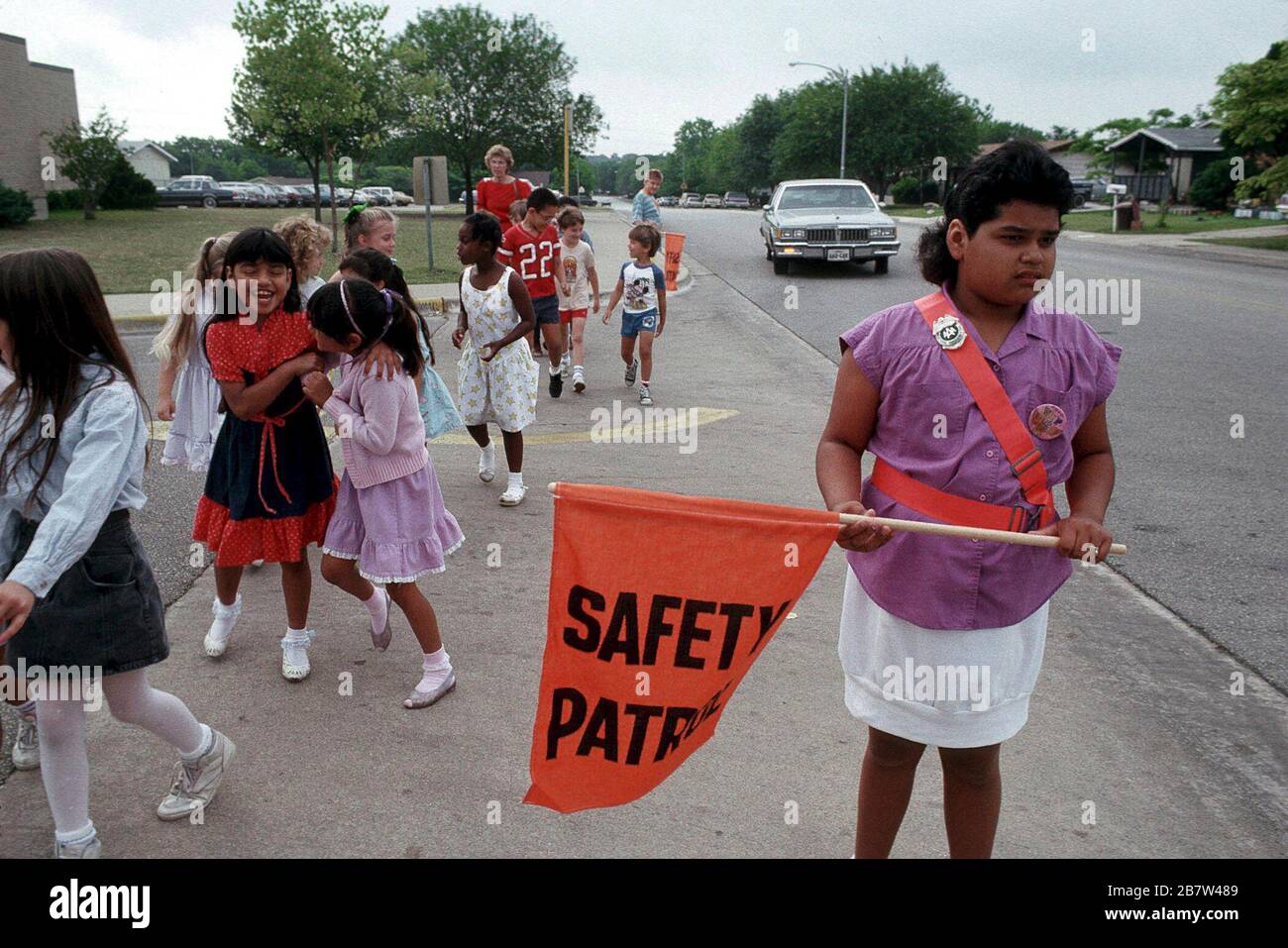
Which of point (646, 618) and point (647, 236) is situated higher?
point (647, 236)

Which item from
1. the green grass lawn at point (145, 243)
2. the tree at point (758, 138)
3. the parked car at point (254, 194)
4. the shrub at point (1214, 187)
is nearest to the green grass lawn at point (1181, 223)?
the shrub at point (1214, 187)

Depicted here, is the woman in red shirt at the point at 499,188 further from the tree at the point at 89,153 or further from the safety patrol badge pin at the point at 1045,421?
the tree at the point at 89,153

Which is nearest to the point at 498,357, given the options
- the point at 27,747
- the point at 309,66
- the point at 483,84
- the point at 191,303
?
the point at 191,303

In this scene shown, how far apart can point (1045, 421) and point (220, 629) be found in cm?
334

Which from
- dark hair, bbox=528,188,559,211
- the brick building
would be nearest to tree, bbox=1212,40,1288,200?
dark hair, bbox=528,188,559,211

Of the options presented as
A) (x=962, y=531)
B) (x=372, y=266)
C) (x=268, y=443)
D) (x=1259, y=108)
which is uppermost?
(x=1259, y=108)

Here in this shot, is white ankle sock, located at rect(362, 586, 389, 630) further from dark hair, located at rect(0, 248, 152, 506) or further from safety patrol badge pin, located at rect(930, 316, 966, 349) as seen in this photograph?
safety patrol badge pin, located at rect(930, 316, 966, 349)

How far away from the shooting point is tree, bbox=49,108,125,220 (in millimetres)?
36781

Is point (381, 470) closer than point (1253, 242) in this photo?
Yes

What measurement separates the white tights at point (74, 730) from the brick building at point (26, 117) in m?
38.6

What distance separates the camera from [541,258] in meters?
8.79

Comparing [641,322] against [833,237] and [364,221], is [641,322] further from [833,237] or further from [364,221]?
[833,237]
